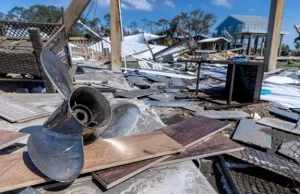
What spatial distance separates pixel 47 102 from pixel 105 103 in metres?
1.88

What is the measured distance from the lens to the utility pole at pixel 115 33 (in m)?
6.43

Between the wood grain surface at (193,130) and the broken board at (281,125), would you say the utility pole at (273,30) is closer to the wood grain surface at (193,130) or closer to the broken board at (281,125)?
the broken board at (281,125)

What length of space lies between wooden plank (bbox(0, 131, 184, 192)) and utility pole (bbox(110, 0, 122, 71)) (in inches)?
214

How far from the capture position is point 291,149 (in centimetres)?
246

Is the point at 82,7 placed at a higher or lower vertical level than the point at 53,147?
higher

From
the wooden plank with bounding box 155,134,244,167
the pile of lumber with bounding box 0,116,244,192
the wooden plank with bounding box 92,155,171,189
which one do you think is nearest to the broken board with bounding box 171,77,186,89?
the pile of lumber with bounding box 0,116,244,192

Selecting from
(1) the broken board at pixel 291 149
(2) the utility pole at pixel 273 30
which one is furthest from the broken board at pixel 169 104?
(2) the utility pole at pixel 273 30

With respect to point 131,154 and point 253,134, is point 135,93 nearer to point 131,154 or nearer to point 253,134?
point 253,134

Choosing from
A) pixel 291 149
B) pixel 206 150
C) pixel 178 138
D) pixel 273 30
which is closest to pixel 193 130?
pixel 178 138

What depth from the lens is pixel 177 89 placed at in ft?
18.2

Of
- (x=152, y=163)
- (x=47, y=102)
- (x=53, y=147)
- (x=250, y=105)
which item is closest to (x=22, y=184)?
(x=53, y=147)

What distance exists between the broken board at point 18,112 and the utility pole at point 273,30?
28.2 ft

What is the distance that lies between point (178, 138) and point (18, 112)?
2.05 metres

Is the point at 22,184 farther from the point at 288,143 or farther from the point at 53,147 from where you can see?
the point at 288,143
